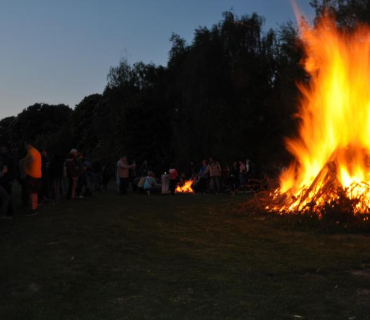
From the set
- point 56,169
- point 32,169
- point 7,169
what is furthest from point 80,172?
point 32,169

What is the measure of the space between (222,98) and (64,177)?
63.7ft

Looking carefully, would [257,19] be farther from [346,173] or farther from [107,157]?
[346,173]

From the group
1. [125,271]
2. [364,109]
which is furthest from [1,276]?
[364,109]

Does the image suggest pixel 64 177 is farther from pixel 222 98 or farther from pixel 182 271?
pixel 222 98

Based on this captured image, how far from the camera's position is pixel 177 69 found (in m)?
43.5

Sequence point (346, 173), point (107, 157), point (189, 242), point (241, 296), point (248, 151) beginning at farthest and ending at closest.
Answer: point (107, 157) → point (248, 151) → point (346, 173) → point (189, 242) → point (241, 296)

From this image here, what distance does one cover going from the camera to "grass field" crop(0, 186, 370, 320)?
15.3 ft

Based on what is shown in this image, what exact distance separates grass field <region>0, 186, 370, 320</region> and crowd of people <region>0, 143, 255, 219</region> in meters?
1.95

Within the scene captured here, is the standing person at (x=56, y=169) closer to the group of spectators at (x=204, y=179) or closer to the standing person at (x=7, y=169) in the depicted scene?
the standing person at (x=7, y=169)

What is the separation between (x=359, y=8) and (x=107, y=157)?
33145 millimetres

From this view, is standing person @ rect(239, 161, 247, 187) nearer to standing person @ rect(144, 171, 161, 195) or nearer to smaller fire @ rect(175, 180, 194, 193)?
smaller fire @ rect(175, 180, 194, 193)

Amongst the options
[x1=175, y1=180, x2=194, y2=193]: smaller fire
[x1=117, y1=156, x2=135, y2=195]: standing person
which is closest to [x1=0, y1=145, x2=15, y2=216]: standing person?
[x1=117, y1=156, x2=135, y2=195]: standing person

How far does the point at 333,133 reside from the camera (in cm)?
1248

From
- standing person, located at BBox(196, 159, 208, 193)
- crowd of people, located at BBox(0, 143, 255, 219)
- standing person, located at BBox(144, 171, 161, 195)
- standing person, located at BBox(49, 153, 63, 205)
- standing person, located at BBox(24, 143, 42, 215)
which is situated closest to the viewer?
standing person, located at BBox(24, 143, 42, 215)
